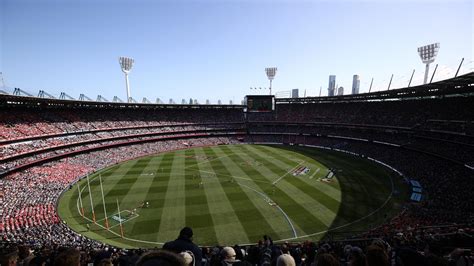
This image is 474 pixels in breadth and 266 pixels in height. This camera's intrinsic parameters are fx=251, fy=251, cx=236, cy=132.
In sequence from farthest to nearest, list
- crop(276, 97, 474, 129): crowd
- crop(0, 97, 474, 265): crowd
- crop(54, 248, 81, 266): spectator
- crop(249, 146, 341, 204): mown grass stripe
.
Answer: crop(276, 97, 474, 129): crowd → crop(249, 146, 341, 204): mown grass stripe → crop(0, 97, 474, 265): crowd → crop(54, 248, 81, 266): spectator

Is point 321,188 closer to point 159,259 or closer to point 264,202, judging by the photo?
point 264,202

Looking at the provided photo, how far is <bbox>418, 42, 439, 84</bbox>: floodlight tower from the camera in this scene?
6091cm

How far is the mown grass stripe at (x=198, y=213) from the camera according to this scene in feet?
80.2

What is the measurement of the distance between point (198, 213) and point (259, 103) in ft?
178

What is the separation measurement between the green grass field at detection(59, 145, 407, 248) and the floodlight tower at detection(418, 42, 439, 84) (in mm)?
33535

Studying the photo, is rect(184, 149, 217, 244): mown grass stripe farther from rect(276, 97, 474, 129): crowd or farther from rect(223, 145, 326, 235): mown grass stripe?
rect(276, 97, 474, 129): crowd

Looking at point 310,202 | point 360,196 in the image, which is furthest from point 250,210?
point 360,196

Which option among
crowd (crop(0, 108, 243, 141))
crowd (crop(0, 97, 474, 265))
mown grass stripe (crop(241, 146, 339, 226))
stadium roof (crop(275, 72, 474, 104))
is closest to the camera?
crowd (crop(0, 97, 474, 265))

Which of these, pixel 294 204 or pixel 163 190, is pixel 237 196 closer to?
pixel 294 204

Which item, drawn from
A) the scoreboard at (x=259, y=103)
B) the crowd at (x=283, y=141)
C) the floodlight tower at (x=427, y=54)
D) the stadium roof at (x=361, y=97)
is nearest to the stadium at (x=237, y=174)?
the crowd at (x=283, y=141)

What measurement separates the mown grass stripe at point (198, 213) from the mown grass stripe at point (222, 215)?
0.57m

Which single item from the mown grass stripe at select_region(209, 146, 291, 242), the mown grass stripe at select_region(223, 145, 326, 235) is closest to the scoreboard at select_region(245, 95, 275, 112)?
the mown grass stripe at select_region(209, 146, 291, 242)

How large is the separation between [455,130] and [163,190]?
162ft

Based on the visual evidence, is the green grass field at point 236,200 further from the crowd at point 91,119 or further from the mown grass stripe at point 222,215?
the crowd at point 91,119
